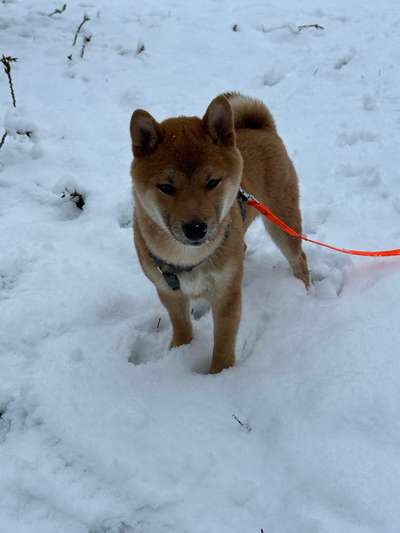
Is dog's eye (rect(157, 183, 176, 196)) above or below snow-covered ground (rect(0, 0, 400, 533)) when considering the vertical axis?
above

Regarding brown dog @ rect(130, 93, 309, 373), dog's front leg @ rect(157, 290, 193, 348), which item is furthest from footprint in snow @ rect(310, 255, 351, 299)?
dog's front leg @ rect(157, 290, 193, 348)

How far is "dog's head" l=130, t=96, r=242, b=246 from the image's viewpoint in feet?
6.54

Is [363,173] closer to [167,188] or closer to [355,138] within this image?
[355,138]

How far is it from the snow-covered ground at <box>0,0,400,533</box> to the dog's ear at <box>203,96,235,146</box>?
1119 mm

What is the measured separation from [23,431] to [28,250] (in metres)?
1.38

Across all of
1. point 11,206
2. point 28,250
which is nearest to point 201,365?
point 28,250

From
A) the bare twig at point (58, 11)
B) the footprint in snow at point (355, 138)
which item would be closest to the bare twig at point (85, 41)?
the bare twig at point (58, 11)

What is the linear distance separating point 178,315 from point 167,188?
78cm

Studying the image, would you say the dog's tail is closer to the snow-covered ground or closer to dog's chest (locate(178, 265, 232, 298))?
the snow-covered ground

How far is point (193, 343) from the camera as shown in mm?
2701

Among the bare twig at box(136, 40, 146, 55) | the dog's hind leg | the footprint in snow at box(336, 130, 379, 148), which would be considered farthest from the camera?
the bare twig at box(136, 40, 146, 55)

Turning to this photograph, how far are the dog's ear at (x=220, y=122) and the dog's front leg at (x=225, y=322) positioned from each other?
2.20 feet

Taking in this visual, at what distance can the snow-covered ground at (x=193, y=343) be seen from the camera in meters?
1.86

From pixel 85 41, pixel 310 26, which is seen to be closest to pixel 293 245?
pixel 85 41
